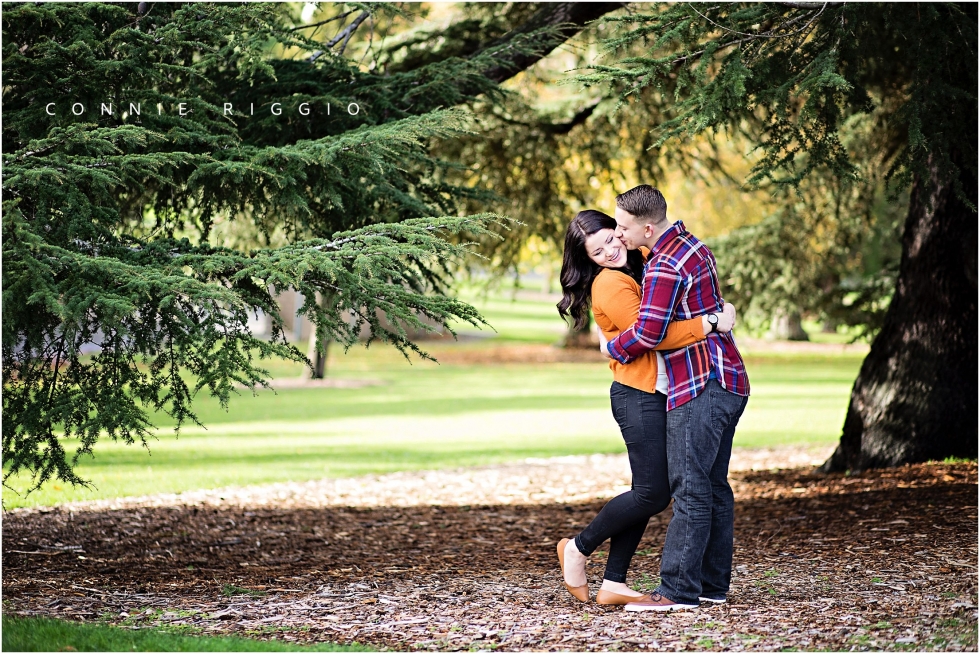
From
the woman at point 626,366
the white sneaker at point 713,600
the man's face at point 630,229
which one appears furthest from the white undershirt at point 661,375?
the white sneaker at point 713,600

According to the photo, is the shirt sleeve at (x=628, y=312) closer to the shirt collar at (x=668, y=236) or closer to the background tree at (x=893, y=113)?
the shirt collar at (x=668, y=236)

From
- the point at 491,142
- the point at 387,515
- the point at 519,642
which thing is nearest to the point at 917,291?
the point at 491,142

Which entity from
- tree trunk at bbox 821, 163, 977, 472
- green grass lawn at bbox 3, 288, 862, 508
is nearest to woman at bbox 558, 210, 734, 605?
green grass lawn at bbox 3, 288, 862, 508

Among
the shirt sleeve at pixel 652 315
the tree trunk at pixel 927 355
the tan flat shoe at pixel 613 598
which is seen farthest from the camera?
the tree trunk at pixel 927 355

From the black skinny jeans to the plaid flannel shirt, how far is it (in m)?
0.10

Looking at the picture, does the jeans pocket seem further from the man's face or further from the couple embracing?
the man's face

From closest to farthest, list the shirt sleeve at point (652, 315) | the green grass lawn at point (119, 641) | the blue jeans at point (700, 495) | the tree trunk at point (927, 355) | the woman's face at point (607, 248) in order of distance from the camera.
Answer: the green grass lawn at point (119, 641), the shirt sleeve at point (652, 315), the blue jeans at point (700, 495), the woman's face at point (607, 248), the tree trunk at point (927, 355)

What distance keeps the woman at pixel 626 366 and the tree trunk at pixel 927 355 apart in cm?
480

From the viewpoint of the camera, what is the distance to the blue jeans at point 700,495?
439 centimetres

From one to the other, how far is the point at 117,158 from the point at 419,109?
2.34 m

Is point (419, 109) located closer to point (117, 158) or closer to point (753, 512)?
point (117, 158)

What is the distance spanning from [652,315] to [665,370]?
0.31 meters

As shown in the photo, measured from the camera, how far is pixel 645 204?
14.5 ft

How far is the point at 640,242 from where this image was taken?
450cm
